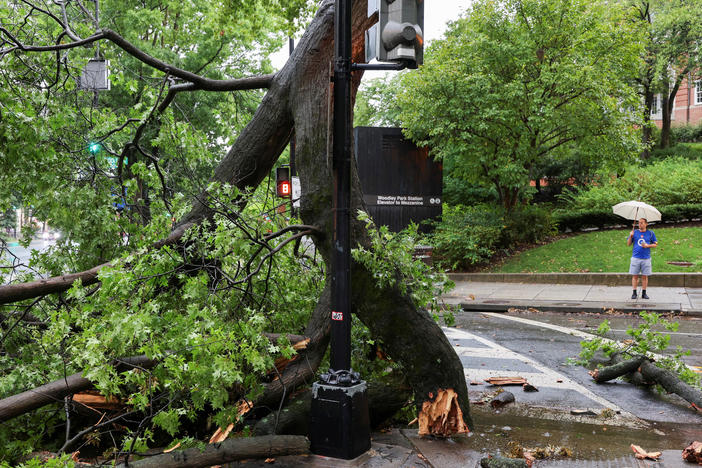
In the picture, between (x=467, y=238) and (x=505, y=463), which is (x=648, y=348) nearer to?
(x=505, y=463)

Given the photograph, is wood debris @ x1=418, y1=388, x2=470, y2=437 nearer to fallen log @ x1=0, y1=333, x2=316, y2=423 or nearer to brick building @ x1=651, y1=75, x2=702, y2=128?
fallen log @ x1=0, y1=333, x2=316, y2=423

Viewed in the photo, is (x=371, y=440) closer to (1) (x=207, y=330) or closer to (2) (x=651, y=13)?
(1) (x=207, y=330)

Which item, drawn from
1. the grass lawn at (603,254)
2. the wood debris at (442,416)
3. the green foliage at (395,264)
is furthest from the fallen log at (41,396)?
the grass lawn at (603,254)

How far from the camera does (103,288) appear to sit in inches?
193

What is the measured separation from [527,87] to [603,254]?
618 centimetres

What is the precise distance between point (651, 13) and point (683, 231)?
1927 cm

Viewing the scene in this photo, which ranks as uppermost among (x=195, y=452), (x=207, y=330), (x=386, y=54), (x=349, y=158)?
(x=386, y=54)

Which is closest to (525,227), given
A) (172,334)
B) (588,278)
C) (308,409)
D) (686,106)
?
(588,278)

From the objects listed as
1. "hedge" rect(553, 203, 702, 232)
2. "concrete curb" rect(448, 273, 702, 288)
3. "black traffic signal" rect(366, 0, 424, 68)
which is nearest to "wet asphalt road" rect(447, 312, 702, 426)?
"black traffic signal" rect(366, 0, 424, 68)

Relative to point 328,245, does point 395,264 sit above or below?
below

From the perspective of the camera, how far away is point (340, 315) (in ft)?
16.2

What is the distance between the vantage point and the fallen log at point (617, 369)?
707 cm

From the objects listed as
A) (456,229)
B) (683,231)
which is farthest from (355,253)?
(683,231)

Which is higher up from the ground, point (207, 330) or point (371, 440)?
point (207, 330)
